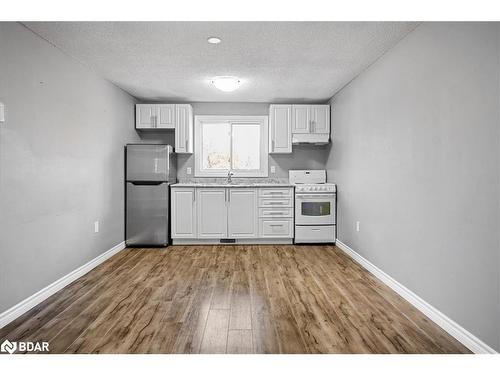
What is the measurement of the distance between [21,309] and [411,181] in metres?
3.24

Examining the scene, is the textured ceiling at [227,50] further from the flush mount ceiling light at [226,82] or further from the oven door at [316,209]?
the oven door at [316,209]

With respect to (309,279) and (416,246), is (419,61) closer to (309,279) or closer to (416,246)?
(416,246)

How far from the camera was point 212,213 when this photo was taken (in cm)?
482

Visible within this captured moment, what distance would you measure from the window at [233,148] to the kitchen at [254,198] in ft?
1.39

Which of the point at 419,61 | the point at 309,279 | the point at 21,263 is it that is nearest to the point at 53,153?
the point at 21,263

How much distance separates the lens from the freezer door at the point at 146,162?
456 cm

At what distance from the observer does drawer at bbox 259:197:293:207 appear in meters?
4.86

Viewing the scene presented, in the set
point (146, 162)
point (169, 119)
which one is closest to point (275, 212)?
point (146, 162)

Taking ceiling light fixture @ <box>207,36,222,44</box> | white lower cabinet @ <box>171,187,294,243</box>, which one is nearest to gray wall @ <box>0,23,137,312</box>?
white lower cabinet @ <box>171,187,294,243</box>

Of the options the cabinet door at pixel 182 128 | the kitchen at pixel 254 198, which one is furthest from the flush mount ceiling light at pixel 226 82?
the cabinet door at pixel 182 128

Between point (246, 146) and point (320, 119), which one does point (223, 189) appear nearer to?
point (246, 146)

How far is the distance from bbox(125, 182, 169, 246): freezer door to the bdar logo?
8.66 ft

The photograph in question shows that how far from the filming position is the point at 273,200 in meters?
4.87

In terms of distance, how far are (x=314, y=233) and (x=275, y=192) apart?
2.81ft
